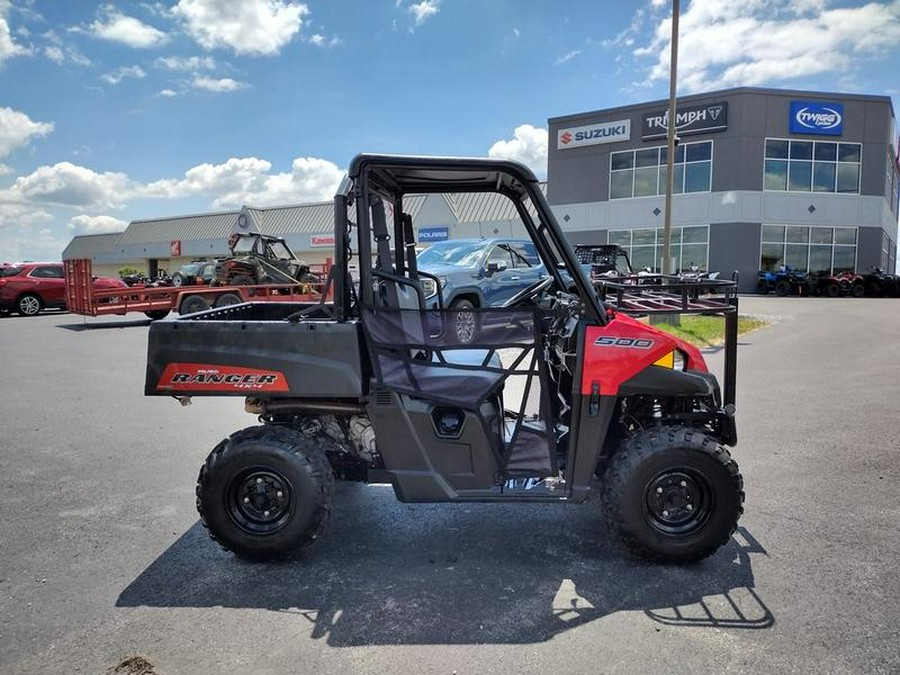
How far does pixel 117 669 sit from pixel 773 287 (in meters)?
31.6

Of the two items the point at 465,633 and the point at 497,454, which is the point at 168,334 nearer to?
the point at 497,454

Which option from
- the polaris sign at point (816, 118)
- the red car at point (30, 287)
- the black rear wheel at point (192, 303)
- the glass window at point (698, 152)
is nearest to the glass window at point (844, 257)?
the polaris sign at point (816, 118)

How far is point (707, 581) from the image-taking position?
329 centimetres

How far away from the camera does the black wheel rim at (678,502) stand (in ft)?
11.1

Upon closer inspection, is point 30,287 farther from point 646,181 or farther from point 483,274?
point 646,181

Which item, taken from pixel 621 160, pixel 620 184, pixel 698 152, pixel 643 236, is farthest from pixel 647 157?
pixel 643 236

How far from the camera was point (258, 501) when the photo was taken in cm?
351

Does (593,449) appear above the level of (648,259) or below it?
below

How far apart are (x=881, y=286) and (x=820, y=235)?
4.36m

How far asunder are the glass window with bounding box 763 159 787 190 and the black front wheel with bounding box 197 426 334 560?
105 ft

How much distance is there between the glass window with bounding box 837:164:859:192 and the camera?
3038cm

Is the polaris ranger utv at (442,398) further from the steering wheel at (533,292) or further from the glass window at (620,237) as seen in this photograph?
the glass window at (620,237)

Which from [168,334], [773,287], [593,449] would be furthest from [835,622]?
[773,287]

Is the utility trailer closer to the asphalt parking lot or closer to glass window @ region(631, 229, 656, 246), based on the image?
the asphalt parking lot
